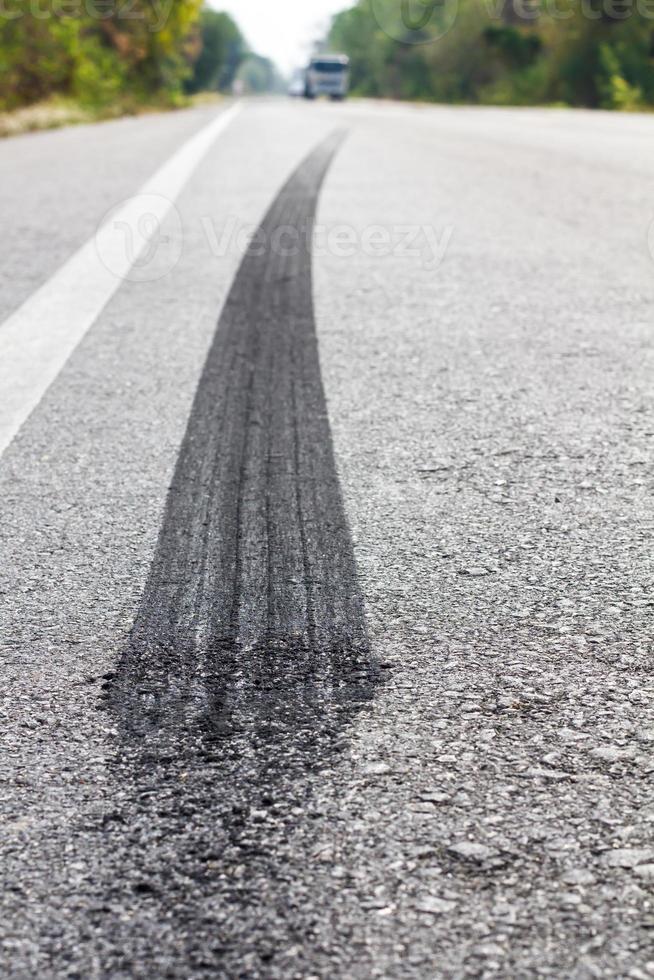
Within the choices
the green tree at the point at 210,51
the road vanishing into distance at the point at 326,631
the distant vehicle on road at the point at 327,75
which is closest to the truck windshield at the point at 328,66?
the distant vehicle on road at the point at 327,75

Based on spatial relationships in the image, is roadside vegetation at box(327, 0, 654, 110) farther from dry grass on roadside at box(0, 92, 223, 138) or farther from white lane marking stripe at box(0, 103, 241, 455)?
white lane marking stripe at box(0, 103, 241, 455)

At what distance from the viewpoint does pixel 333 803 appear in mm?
1472

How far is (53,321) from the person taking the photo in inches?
161

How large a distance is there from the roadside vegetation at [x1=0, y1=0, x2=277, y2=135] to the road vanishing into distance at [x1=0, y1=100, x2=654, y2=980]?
13289mm

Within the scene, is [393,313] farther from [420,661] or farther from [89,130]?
[89,130]

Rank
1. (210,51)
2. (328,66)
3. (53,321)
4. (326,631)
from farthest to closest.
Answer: (210,51) < (328,66) < (53,321) < (326,631)

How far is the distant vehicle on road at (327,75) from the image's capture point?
50.7 meters

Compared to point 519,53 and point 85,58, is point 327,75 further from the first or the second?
point 85,58

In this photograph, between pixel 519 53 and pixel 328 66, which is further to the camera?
pixel 519 53

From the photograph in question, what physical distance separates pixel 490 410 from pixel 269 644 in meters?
1.44

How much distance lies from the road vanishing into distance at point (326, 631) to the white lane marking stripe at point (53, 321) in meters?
0.02

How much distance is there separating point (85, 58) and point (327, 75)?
76.9 feet

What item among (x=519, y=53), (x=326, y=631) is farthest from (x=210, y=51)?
(x=326, y=631)

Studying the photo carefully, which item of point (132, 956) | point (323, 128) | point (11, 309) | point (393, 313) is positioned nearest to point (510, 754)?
point (132, 956)
